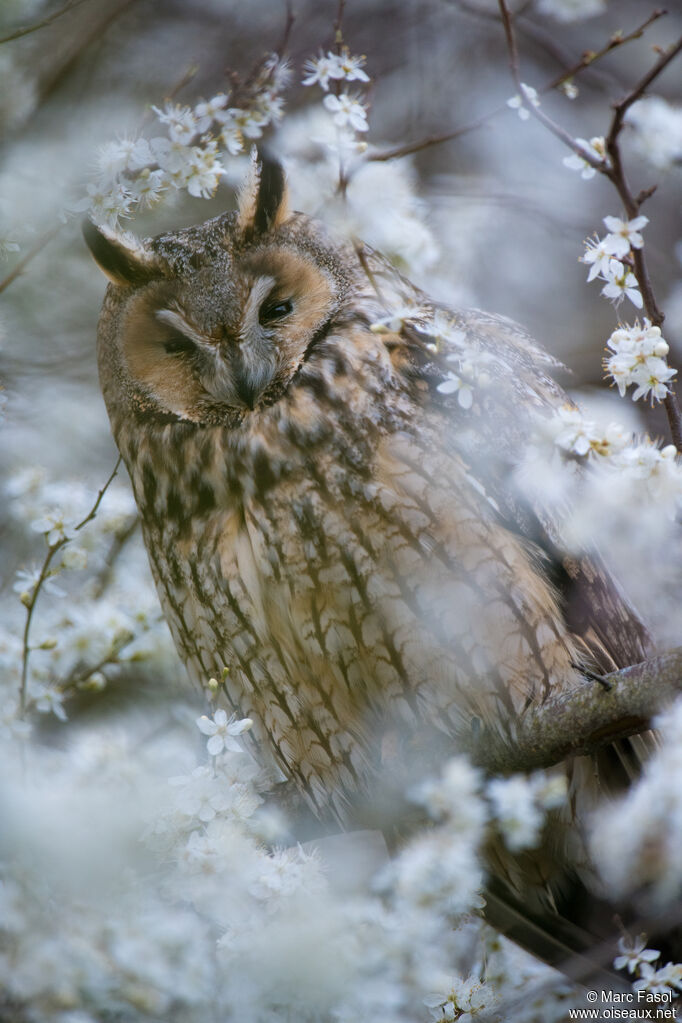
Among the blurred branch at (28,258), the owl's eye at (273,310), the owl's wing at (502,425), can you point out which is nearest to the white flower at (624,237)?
the owl's wing at (502,425)

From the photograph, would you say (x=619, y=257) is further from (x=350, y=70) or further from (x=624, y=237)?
(x=350, y=70)

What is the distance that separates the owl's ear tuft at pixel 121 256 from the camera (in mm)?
1542

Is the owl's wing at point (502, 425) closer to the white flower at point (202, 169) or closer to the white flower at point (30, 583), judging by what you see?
the white flower at point (202, 169)

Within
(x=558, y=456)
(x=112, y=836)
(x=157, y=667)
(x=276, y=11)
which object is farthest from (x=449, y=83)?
(x=112, y=836)

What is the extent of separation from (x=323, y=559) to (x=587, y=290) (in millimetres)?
966

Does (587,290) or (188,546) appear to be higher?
(587,290)

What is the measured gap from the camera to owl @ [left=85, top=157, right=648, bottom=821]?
1.46 metres

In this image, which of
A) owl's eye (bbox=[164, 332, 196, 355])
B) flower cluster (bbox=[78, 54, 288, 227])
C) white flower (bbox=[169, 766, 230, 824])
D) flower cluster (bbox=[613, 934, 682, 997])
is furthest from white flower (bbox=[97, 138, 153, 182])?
flower cluster (bbox=[613, 934, 682, 997])

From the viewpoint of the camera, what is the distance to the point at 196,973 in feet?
4.86

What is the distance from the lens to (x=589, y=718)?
4.05ft

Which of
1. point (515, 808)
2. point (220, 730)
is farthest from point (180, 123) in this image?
point (515, 808)

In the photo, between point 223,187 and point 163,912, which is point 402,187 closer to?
point 223,187

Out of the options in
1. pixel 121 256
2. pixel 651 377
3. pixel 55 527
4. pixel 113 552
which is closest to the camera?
pixel 651 377

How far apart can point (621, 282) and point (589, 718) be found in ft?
1.93
